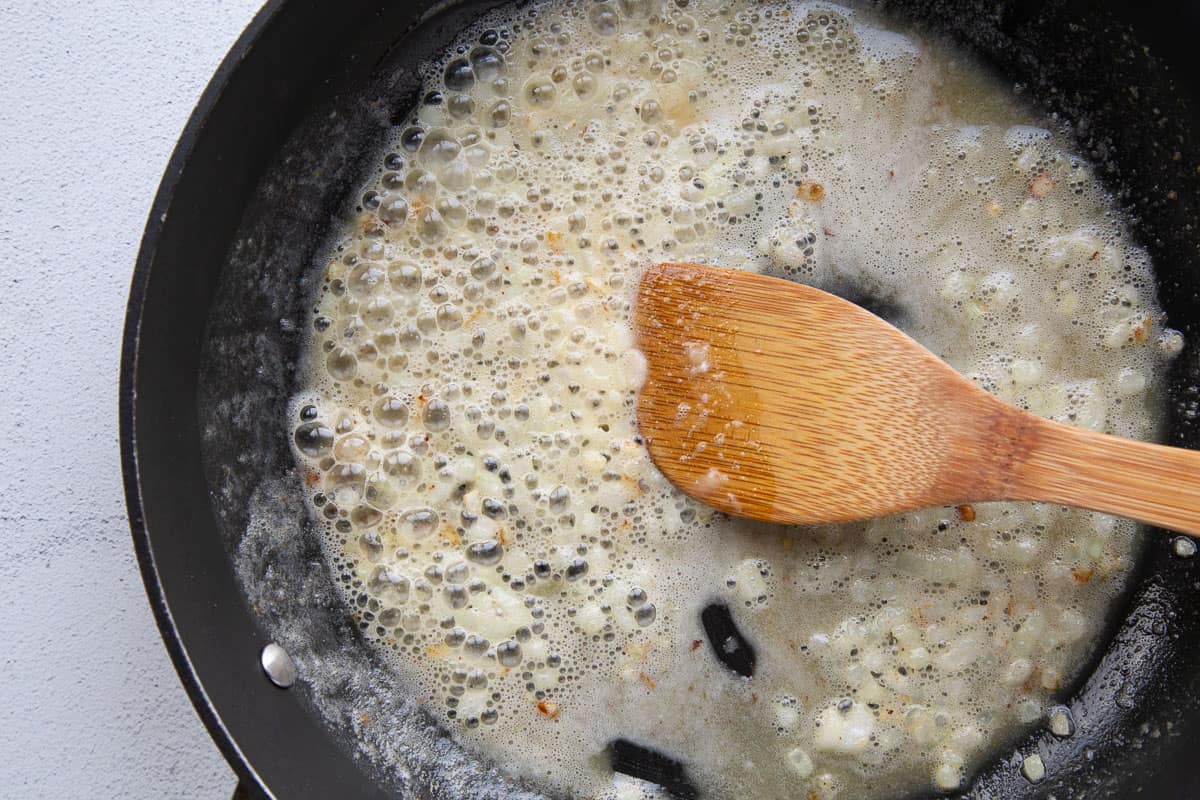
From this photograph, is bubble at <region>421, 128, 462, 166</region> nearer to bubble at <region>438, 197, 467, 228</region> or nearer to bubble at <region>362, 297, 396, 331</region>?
bubble at <region>438, 197, 467, 228</region>

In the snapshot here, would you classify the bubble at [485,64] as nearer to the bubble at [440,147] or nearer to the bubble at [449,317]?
the bubble at [440,147]

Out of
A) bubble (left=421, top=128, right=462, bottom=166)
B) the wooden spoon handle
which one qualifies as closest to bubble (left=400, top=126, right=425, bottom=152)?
bubble (left=421, top=128, right=462, bottom=166)

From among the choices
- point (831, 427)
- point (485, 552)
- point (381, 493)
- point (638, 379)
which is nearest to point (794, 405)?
point (831, 427)

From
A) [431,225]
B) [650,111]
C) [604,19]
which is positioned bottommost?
[431,225]

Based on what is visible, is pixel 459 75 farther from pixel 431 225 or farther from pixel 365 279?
pixel 365 279

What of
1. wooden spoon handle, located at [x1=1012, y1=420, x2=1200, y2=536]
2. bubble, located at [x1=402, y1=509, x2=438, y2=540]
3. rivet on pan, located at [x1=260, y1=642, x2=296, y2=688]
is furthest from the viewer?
bubble, located at [x1=402, y1=509, x2=438, y2=540]

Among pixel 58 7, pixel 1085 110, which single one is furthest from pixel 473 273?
pixel 1085 110

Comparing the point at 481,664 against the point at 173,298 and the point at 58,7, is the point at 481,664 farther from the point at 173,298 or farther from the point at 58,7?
the point at 58,7
